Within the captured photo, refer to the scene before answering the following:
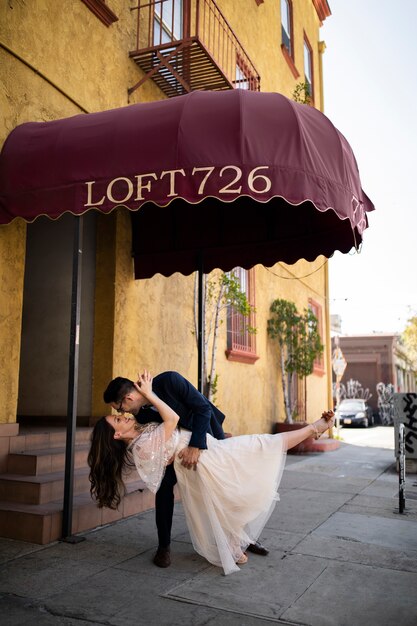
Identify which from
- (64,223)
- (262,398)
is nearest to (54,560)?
(64,223)

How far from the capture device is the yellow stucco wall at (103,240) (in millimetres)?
5691

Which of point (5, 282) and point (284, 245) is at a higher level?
point (284, 245)

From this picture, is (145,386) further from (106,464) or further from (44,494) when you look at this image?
(44,494)

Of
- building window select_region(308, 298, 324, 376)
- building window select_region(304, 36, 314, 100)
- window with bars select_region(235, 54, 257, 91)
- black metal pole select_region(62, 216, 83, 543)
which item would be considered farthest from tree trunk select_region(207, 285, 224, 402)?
building window select_region(304, 36, 314, 100)

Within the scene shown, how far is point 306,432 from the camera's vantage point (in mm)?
4371

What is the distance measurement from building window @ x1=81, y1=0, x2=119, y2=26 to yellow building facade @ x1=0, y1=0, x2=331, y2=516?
0.01 meters

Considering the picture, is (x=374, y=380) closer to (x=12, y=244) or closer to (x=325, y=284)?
(x=325, y=284)

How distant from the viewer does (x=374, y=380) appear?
142ft

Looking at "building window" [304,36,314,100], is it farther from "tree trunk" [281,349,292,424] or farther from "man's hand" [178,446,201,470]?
"man's hand" [178,446,201,470]

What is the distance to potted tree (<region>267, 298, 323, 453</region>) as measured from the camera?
42.3 feet

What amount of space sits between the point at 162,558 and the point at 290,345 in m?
9.35

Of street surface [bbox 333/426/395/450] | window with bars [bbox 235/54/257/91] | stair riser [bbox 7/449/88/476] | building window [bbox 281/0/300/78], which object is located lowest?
street surface [bbox 333/426/395/450]

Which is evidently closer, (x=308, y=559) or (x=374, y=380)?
(x=308, y=559)

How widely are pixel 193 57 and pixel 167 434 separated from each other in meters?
5.66
